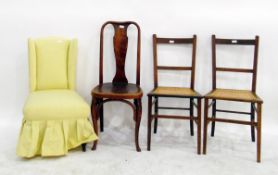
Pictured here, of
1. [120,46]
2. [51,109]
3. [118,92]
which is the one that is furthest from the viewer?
[120,46]

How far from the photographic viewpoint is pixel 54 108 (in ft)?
8.34

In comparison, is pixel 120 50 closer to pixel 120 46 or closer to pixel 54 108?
pixel 120 46

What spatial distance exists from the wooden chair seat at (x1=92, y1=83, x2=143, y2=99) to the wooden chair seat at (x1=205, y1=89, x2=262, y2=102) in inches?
21.9

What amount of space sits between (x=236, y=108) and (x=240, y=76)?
29 centimetres

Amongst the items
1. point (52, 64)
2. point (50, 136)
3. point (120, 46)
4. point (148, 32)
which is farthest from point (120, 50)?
point (50, 136)

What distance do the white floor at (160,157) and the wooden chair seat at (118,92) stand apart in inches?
17.4

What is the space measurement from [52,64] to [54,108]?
541 millimetres

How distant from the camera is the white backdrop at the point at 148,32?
300 centimetres

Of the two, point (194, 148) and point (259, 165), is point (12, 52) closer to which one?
point (194, 148)

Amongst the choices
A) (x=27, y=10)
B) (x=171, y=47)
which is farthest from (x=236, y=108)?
(x=27, y=10)

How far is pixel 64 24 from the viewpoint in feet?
10.2

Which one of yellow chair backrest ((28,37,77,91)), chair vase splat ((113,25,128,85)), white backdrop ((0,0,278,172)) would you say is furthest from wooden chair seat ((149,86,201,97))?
yellow chair backrest ((28,37,77,91))

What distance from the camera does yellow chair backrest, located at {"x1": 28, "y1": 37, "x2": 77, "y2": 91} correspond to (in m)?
2.92

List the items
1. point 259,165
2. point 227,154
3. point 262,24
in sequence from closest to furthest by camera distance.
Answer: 1. point 259,165
2. point 227,154
3. point 262,24
